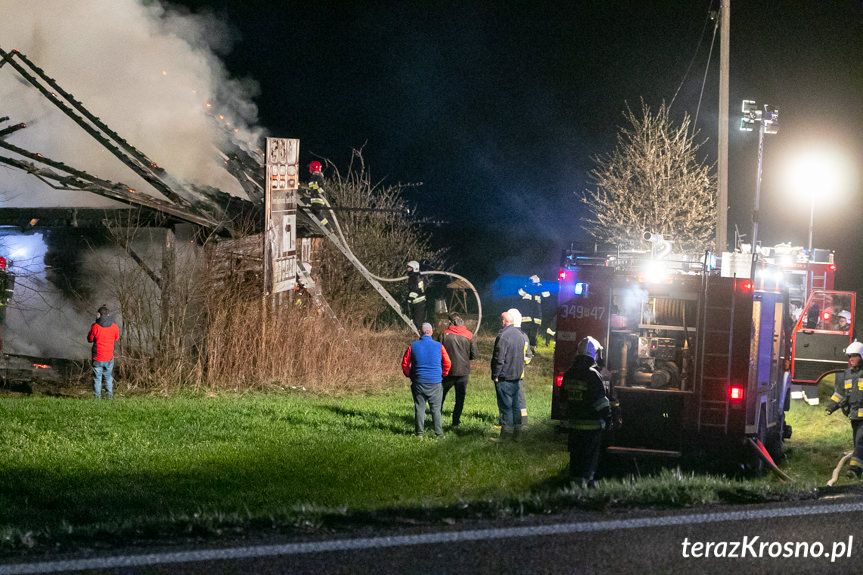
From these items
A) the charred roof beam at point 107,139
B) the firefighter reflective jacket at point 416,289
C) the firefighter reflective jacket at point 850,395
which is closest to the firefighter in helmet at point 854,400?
the firefighter reflective jacket at point 850,395

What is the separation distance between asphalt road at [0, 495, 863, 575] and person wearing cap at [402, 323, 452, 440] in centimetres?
593

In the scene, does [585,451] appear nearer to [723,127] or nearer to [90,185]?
[723,127]

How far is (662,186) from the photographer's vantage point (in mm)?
31531

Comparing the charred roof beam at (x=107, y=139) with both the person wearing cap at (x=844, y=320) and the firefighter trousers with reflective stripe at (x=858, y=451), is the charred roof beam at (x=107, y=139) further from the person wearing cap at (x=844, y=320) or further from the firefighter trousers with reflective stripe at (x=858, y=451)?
the firefighter trousers with reflective stripe at (x=858, y=451)

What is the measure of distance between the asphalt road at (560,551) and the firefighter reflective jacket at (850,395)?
5288 millimetres

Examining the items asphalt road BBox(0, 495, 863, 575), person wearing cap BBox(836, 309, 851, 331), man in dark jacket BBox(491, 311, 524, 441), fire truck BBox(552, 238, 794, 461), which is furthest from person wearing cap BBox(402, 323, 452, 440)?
person wearing cap BBox(836, 309, 851, 331)

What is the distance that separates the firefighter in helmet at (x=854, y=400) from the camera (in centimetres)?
1105

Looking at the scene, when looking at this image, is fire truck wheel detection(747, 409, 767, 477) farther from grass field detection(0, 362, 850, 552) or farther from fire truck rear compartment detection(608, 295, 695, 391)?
fire truck rear compartment detection(608, 295, 695, 391)

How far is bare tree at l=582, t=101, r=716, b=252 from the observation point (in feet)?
102

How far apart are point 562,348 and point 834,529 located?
481 cm

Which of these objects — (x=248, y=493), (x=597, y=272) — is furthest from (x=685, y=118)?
(x=248, y=493)

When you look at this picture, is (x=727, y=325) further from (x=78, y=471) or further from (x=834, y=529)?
(x=78, y=471)

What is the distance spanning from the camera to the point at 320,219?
2247cm

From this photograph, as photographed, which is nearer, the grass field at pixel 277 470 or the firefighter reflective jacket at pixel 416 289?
the grass field at pixel 277 470
